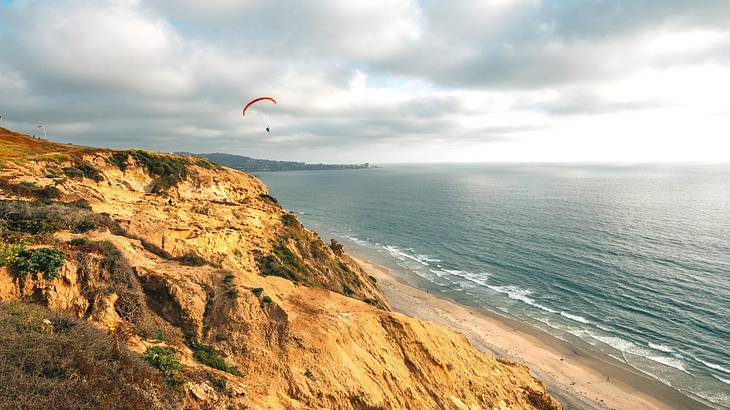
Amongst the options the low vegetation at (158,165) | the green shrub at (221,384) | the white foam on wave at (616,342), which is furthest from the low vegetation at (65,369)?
the white foam on wave at (616,342)

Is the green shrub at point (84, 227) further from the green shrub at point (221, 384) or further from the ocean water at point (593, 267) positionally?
the ocean water at point (593, 267)

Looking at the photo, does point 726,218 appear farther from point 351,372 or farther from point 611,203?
point 351,372

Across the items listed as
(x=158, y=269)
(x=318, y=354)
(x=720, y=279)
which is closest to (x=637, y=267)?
(x=720, y=279)

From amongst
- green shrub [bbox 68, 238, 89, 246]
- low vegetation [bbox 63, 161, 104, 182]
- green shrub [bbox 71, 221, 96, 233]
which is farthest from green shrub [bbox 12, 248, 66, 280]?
low vegetation [bbox 63, 161, 104, 182]

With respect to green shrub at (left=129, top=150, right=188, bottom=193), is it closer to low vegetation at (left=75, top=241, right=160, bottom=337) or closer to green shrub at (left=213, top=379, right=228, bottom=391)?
low vegetation at (left=75, top=241, right=160, bottom=337)

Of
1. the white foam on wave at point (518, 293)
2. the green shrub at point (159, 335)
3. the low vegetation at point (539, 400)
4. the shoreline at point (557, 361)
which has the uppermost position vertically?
the green shrub at point (159, 335)
